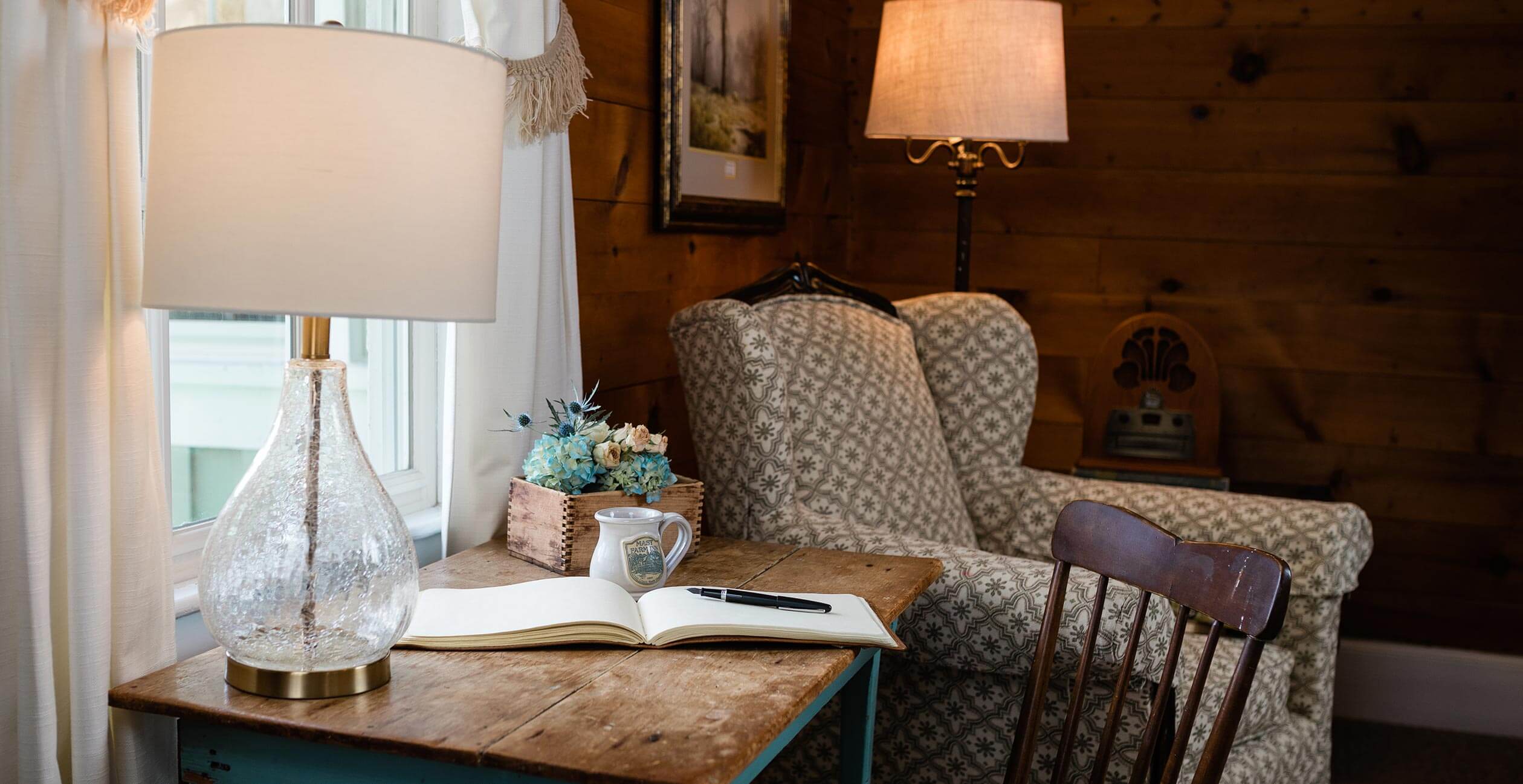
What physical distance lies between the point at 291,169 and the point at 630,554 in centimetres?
61

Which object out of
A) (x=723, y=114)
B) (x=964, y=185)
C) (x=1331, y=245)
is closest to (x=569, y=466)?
(x=723, y=114)

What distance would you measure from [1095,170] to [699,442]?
5.22 ft

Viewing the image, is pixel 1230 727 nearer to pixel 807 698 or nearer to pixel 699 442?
pixel 807 698

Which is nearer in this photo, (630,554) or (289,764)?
(289,764)

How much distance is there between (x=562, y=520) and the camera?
1.48 metres

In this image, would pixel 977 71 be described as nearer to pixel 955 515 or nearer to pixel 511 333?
pixel 955 515

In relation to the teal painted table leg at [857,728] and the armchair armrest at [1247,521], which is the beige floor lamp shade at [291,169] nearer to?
the teal painted table leg at [857,728]

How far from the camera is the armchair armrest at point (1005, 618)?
1.58 m

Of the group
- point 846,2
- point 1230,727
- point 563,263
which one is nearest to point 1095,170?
point 846,2

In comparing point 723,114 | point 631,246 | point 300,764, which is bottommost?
point 300,764

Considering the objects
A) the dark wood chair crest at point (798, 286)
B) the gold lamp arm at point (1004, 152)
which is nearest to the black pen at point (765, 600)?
the dark wood chair crest at point (798, 286)

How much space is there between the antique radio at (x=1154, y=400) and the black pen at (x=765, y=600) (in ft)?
5.11

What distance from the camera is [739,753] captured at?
0.97m

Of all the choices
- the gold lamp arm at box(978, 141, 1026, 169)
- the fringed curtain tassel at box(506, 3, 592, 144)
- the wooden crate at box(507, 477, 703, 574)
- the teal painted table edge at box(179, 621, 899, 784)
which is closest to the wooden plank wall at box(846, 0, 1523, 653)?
the gold lamp arm at box(978, 141, 1026, 169)
